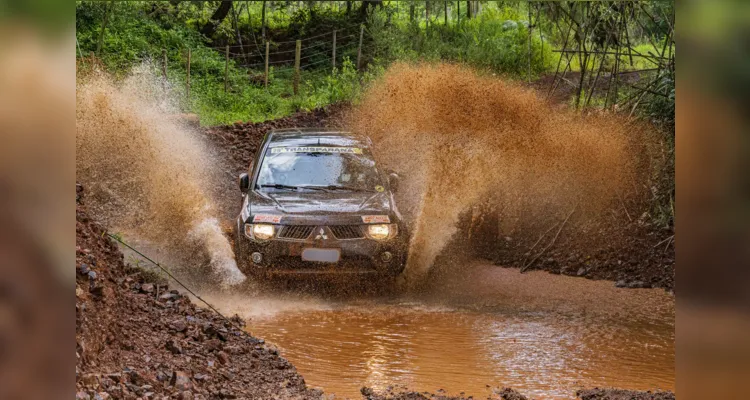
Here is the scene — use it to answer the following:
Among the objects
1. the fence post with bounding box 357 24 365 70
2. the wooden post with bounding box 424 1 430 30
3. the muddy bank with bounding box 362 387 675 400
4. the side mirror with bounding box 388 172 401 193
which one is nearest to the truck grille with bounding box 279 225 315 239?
the side mirror with bounding box 388 172 401 193

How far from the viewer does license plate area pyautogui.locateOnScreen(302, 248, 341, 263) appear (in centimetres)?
606

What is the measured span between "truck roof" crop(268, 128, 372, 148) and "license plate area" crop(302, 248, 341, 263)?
1.09m

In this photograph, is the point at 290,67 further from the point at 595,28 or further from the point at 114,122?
the point at 595,28

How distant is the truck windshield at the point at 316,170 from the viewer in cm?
657

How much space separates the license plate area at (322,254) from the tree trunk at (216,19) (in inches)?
155

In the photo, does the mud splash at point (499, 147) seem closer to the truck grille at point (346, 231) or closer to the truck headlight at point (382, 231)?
the truck headlight at point (382, 231)

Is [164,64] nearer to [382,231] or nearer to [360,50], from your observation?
[360,50]

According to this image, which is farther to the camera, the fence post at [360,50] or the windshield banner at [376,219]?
the fence post at [360,50]

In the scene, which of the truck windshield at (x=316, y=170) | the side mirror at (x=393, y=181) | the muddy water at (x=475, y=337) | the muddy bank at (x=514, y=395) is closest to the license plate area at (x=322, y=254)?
the muddy water at (x=475, y=337)

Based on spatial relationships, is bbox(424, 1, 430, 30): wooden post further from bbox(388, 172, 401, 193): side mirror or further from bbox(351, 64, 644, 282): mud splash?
bbox(388, 172, 401, 193): side mirror

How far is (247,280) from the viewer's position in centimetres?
639
